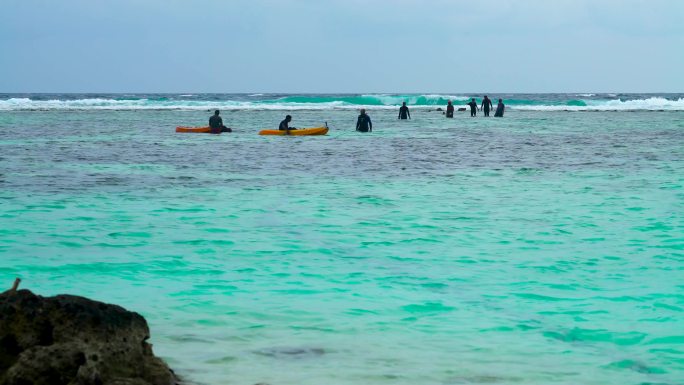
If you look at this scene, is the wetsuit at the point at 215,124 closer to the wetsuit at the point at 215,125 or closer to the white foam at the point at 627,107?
the wetsuit at the point at 215,125

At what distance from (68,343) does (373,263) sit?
6041 mm

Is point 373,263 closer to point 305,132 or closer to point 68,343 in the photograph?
point 68,343

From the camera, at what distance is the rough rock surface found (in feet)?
12.7

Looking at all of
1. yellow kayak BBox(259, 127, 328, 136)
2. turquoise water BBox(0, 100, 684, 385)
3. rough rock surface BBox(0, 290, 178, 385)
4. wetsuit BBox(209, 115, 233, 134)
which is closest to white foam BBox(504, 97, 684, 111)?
yellow kayak BBox(259, 127, 328, 136)

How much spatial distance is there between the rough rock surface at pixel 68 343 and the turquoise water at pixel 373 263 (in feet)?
4.05

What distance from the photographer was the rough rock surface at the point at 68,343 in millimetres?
3859

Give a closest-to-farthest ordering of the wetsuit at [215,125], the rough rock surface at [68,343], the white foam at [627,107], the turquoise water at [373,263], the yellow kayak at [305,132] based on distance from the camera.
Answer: the rough rock surface at [68,343] → the turquoise water at [373,263] → the yellow kayak at [305,132] → the wetsuit at [215,125] → the white foam at [627,107]

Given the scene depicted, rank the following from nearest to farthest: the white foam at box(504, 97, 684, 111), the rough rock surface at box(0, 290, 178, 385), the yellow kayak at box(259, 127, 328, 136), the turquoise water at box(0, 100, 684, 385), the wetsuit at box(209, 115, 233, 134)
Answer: the rough rock surface at box(0, 290, 178, 385), the turquoise water at box(0, 100, 684, 385), the yellow kayak at box(259, 127, 328, 136), the wetsuit at box(209, 115, 233, 134), the white foam at box(504, 97, 684, 111)

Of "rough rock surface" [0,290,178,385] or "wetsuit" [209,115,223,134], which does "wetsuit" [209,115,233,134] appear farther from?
"rough rock surface" [0,290,178,385]

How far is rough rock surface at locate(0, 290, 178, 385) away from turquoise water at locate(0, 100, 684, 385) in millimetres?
1234

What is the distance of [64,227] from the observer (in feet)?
39.3

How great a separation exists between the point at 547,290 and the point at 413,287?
1286 mm

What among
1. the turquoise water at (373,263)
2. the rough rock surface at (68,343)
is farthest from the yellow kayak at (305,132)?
the rough rock surface at (68,343)

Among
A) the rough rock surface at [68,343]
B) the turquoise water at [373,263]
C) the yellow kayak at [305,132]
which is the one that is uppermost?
the rough rock surface at [68,343]
